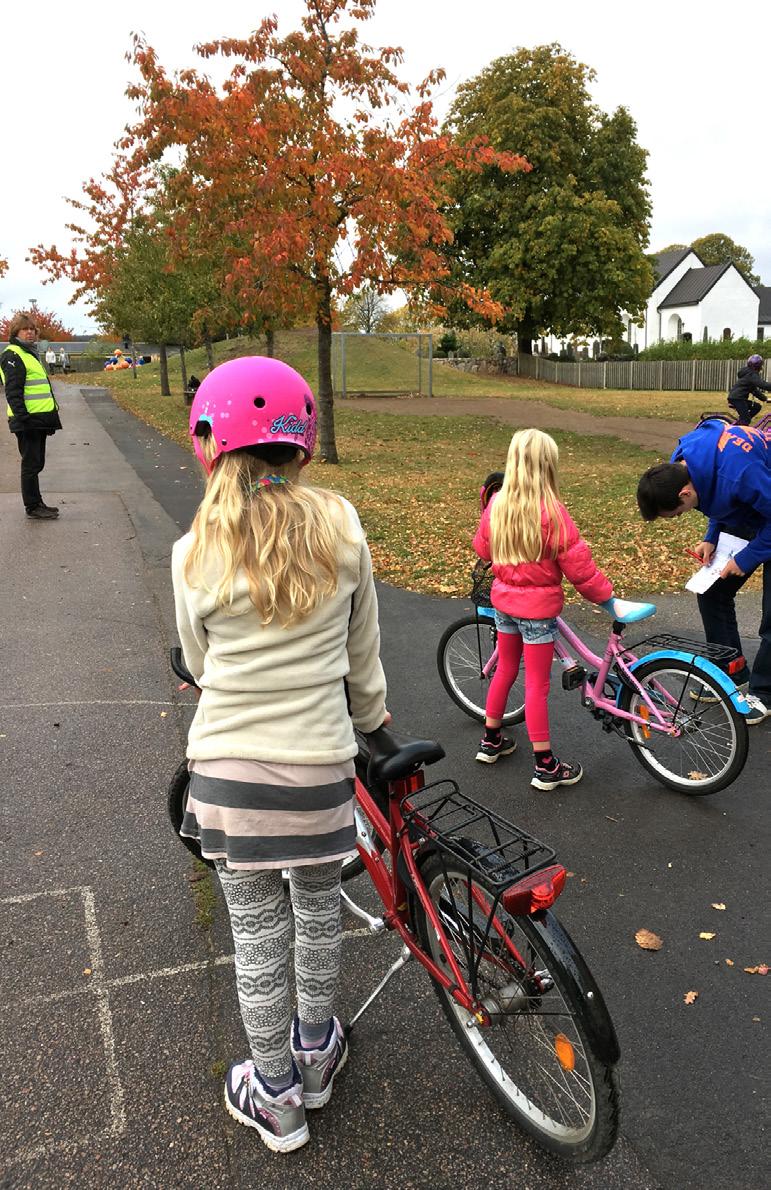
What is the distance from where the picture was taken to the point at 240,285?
44.4 ft

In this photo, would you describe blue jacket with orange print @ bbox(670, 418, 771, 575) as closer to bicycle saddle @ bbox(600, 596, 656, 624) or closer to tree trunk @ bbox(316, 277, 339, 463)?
bicycle saddle @ bbox(600, 596, 656, 624)

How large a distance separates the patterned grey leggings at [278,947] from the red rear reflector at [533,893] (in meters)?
0.44

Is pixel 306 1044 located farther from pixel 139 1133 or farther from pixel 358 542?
pixel 358 542

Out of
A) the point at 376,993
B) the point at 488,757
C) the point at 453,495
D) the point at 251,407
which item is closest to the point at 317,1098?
the point at 376,993

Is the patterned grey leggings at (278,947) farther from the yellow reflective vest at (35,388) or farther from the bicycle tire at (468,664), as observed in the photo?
the yellow reflective vest at (35,388)

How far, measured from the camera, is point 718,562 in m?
4.54

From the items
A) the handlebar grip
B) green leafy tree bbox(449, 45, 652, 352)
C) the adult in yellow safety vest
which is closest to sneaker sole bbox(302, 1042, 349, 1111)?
the handlebar grip

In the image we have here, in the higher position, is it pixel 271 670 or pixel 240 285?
pixel 240 285

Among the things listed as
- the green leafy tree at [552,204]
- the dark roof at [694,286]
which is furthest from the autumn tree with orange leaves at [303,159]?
A: the dark roof at [694,286]

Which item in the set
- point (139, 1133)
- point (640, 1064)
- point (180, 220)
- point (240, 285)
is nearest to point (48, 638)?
point (139, 1133)

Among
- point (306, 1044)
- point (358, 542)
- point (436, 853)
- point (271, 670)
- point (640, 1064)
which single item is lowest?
point (640, 1064)

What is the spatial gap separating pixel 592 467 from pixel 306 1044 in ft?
43.0

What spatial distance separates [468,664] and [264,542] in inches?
125

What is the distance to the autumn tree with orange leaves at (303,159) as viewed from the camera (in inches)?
481
